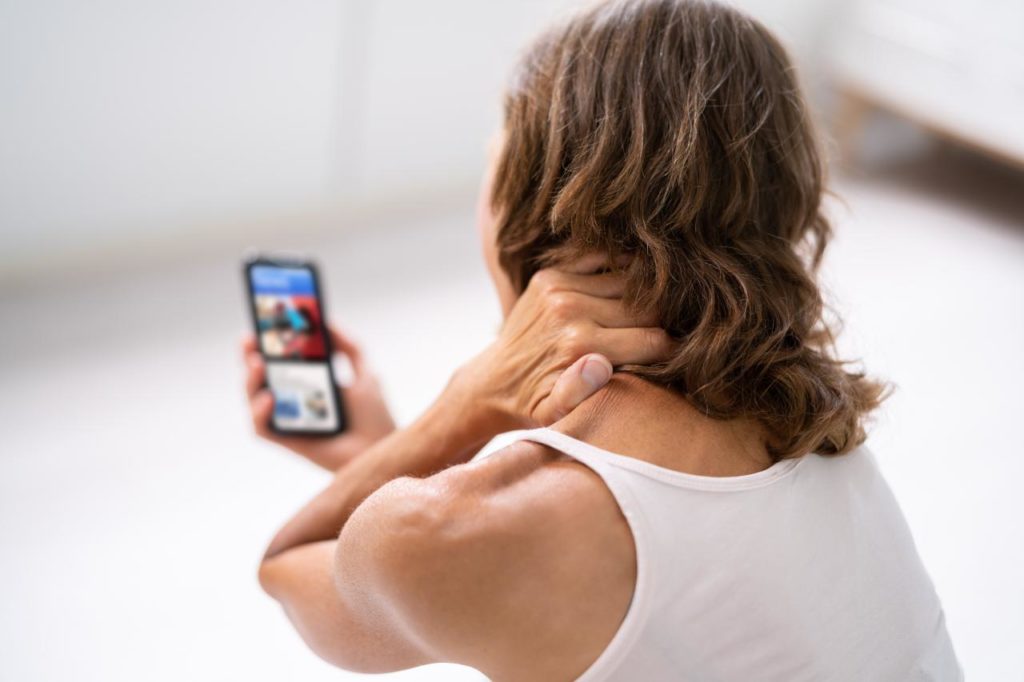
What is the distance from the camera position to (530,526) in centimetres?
79

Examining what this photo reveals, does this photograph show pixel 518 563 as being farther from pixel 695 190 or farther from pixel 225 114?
pixel 225 114

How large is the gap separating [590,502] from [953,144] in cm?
314

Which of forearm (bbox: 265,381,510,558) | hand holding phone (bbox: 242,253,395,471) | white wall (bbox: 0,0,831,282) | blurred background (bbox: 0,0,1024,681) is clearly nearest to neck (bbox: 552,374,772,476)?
forearm (bbox: 265,381,510,558)

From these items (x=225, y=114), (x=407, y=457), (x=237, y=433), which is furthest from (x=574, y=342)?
(x=225, y=114)

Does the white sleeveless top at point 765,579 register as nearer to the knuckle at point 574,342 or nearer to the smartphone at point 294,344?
the knuckle at point 574,342

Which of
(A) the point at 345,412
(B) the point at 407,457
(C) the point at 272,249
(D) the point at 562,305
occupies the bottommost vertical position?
(C) the point at 272,249

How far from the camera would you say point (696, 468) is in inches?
33.2

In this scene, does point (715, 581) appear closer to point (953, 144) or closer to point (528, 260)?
point (528, 260)

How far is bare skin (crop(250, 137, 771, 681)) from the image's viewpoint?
2.59 ft

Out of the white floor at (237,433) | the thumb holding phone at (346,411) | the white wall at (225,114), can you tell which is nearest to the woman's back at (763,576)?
the white floor at (237,433)

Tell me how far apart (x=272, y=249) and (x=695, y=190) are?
1.89m

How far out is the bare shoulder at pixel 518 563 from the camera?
2.58ft

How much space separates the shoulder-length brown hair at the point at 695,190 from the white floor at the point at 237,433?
1.34ft

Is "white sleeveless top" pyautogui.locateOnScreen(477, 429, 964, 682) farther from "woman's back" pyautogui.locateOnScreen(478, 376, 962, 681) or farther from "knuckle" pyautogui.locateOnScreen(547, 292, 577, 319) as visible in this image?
"knuckle" pyautogui.locateOnScreen(547, 292, 577, 319)
